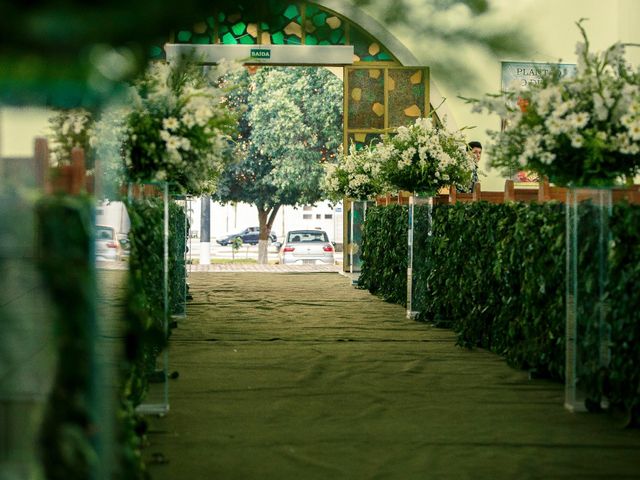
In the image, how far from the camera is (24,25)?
1088mm

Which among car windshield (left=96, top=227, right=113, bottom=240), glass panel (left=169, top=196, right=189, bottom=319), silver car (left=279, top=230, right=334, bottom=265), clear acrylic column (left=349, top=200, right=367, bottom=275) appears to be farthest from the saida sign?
car windshield (left=96, top=227, right=113, bottom=240)

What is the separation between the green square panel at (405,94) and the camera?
52.7 feet

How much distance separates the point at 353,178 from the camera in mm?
13867

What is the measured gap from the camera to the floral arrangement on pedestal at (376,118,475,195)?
9.70m

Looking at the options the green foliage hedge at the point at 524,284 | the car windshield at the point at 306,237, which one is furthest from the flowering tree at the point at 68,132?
the car windshield at the point at 306,237

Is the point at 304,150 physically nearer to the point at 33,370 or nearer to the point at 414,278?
the point at 414,278

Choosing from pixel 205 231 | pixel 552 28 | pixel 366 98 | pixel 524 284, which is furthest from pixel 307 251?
pixel 524 284

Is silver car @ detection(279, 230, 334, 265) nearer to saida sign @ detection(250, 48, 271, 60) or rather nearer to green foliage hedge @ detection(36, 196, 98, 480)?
saida sign @ detection(250, 48, 271, 60)

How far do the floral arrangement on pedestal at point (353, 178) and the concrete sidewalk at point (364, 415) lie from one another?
529 centimetres

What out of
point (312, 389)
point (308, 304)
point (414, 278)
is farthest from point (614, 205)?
point (308, 304)

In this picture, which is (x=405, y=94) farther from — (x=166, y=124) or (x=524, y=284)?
(x=166, y=124)

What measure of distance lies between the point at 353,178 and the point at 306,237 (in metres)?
10.1

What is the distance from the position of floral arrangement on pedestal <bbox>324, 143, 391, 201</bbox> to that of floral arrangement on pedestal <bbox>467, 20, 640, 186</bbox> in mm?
7404

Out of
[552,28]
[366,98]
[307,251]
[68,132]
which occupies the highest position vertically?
[552,28]
